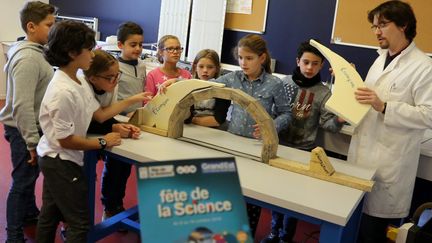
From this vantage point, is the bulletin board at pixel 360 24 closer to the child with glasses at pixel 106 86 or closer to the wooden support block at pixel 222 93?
the wooden support block at pixel 222 93

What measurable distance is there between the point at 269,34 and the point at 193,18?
2.89 ft

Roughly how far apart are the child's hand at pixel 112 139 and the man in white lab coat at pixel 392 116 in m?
1.09

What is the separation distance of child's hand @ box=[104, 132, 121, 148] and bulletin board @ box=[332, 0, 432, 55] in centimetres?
274

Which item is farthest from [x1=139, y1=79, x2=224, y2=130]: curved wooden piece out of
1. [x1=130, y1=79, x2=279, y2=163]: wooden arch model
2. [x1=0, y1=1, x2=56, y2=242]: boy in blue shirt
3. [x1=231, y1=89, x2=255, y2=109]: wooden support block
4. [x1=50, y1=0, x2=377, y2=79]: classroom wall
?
[x1=50, y1=0, x2=377, y2=79]: classroom wall

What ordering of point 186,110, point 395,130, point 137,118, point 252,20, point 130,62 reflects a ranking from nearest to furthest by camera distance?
point 395,130
point 186,110
point 137,118
point 130,62
point 252,20

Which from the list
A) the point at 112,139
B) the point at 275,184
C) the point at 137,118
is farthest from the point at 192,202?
the point at 137,118

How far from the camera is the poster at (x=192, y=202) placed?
78 centimetres

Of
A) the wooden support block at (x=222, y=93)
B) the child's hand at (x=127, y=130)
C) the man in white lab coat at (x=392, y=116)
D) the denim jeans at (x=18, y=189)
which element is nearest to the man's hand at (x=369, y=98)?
the man in white lab coat at (x=392, y=116)

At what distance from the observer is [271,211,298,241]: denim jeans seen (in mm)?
2570

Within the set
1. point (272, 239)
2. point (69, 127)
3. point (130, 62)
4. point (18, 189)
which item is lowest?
point (272, 239)

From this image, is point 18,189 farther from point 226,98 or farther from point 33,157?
point 226,98

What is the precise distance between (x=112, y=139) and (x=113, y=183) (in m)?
0.96

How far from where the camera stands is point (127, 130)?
1.90 meters

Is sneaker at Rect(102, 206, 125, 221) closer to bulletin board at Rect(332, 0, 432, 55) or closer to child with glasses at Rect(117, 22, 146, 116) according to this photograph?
child with glasses at Rect(117, 22, 146, 116)
